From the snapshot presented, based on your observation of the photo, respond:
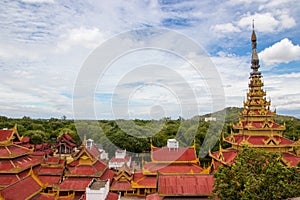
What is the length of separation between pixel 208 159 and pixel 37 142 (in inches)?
1416

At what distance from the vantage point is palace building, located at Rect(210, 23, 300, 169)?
18.7 metres

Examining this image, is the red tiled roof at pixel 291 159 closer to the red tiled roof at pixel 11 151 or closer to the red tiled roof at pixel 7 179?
the red tiled roof at pixel 7 179

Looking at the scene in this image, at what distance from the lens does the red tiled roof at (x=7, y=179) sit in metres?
15.6

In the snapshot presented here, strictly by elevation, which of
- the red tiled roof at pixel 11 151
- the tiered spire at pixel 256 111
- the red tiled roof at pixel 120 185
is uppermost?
the tiered spire at pixel 256 111

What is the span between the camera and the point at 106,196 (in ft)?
49.7

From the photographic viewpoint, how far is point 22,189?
47.4 feet

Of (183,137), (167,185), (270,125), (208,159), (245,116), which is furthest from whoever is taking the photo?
(183,137)

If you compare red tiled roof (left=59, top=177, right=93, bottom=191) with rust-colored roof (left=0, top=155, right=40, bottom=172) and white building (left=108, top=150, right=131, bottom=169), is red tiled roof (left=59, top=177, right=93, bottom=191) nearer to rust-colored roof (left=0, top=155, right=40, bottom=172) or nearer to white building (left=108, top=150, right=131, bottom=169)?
rust-colored roof (left=0, top=155, right=40, bottom=172)

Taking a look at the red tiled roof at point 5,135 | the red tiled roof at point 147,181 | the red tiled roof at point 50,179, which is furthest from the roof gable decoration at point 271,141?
the red tiled roof at point 5,135

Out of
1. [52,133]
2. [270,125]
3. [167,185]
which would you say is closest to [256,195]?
[167,185]

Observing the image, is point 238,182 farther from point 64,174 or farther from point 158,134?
point 158,134

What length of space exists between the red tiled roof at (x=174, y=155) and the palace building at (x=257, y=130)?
6.38 ft

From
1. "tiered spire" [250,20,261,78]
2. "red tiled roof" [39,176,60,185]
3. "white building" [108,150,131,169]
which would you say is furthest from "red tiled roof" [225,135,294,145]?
"white building" [108,150,131,169]

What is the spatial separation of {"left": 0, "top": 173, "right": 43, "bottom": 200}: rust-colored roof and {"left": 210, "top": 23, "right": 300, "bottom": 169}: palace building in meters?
12.9
